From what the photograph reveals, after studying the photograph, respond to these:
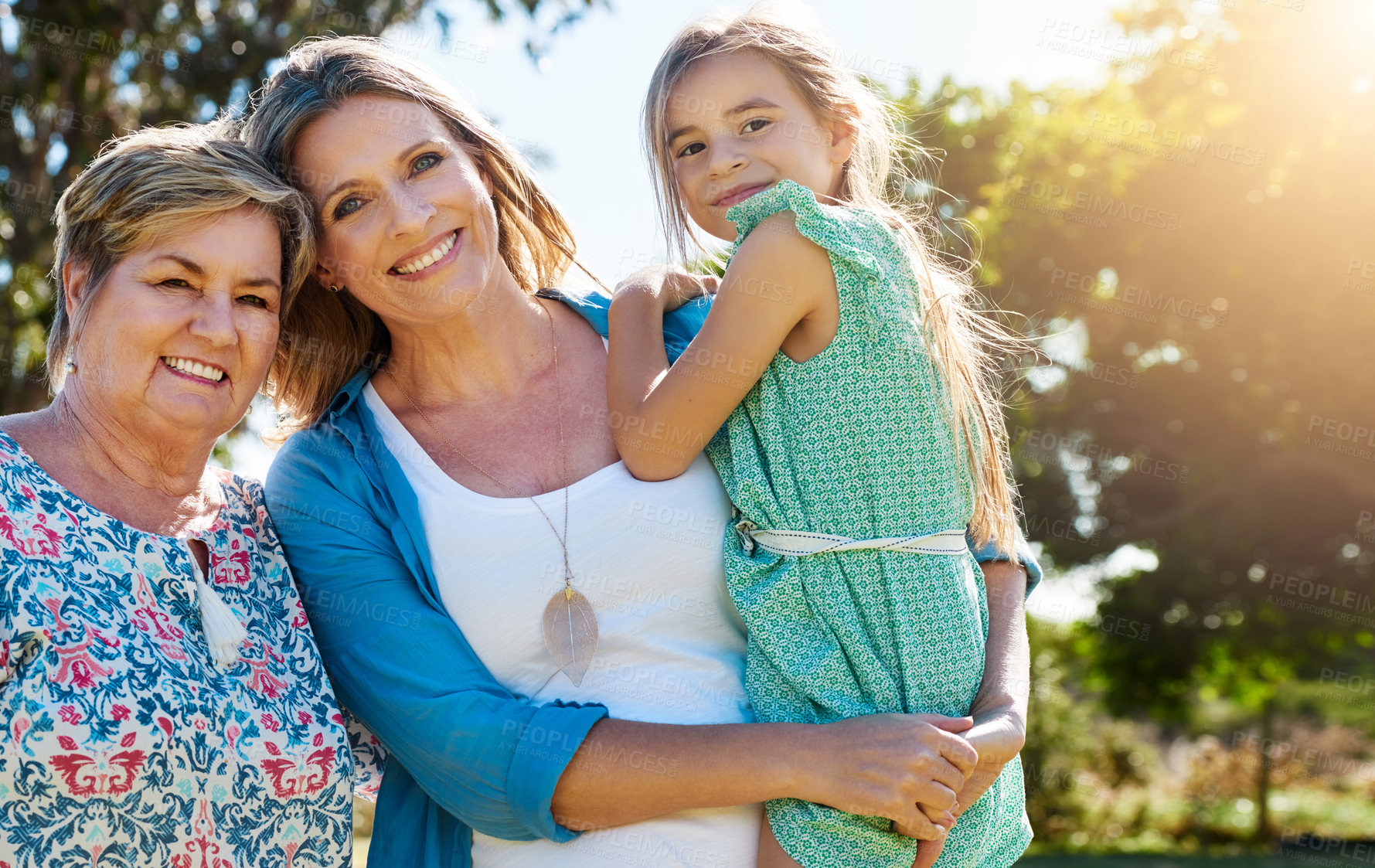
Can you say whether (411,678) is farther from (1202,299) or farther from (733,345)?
(1202,299)

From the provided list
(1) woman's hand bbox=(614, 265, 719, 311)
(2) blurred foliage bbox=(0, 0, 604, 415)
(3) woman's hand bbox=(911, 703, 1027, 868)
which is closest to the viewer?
(3) woman's hand bbox=(911, 703, 1027, 868)

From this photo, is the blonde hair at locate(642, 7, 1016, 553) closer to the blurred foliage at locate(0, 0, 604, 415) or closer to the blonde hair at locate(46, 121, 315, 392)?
the blonde hair at locate(46, 121, 315, 392)

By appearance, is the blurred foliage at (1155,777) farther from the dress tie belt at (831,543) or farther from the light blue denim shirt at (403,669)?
the light blue denim shirt at (403,669)

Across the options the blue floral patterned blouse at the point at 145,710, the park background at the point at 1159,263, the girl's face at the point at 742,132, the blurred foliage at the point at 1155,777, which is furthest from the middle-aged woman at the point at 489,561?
the blurred foliage at the point at 1155,777

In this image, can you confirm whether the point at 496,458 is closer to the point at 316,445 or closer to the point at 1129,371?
the point at 316,445

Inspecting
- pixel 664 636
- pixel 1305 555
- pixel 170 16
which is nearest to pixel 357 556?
pixel 664 636

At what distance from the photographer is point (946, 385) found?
7.50ft

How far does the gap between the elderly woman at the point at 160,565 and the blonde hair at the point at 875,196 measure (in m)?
0.91

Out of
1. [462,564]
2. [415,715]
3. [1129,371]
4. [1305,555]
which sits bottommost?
[1305,555]

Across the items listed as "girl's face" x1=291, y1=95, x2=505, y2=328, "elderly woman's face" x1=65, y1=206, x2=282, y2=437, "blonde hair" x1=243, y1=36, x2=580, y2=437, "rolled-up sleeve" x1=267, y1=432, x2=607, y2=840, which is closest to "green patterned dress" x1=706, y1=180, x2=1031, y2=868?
"rolled-up sleeve" x1=267, y1=432, x2=607, y2=840

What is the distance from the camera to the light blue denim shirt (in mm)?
1990

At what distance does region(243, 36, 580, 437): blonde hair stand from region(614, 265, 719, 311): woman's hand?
36cm

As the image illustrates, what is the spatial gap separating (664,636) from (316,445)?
0.84 m

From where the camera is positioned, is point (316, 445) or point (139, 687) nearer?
point (139, 687)
